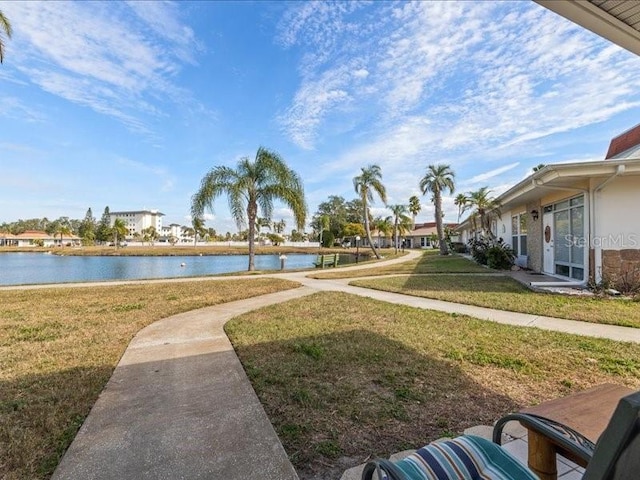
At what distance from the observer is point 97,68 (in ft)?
35.4

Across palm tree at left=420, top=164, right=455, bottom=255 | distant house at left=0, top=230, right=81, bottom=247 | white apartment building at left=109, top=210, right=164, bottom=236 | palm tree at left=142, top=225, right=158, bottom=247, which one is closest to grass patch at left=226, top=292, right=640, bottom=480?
palm tree at left=420, top=164, right=455, bottom=255

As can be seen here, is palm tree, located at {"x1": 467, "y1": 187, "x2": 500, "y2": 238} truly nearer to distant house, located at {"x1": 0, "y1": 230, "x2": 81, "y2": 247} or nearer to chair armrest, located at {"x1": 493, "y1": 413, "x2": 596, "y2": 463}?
chair armrest, located at {"x1": 493, "y1": 413, "x2": 596, "y2": 463}

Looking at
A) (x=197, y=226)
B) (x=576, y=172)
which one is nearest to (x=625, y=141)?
(x=576, y=172)

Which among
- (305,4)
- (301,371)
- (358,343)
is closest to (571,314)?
(358,343)

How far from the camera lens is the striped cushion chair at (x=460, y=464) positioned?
1346mm

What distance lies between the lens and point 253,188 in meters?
15.2

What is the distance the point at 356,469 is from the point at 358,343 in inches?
103

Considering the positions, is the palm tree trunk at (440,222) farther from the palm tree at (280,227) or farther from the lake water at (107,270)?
the palm tree at (280,227)

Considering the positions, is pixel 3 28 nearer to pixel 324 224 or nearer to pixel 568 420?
pixel 568 420

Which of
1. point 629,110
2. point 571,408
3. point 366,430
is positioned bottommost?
point 366,430

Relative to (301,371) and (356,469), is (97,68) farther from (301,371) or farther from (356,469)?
(356,469)

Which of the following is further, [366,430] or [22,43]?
[22,43]

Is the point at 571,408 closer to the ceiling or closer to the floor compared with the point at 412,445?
closer to the ceiling

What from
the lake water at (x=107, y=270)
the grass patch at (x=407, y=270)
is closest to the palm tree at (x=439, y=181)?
the lake water at (x=107, y=270)
